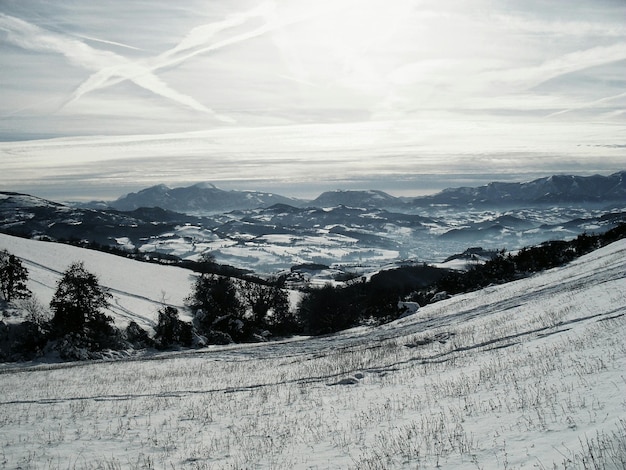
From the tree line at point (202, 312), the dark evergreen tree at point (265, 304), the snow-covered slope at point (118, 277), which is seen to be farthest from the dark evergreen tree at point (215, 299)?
the snow-covered slope at point (118, 277)

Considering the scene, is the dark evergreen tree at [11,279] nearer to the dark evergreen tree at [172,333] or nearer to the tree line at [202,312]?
the tree line at [202,312]

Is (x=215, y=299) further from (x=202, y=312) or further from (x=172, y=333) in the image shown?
(x=172, y=333)

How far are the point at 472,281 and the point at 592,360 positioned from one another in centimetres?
6900

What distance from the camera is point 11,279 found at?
194 ft

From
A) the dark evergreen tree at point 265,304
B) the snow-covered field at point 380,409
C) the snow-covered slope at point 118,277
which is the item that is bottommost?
the dark evergreen tree at point 265,304

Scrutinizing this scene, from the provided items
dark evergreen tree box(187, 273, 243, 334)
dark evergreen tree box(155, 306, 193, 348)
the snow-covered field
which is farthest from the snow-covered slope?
the snow-covered field

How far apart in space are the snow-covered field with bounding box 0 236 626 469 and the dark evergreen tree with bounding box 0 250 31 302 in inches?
1410

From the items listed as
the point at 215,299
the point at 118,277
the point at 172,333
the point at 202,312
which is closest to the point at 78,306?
the point at 172,333

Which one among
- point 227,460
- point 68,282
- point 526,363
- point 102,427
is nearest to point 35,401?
point 102,427

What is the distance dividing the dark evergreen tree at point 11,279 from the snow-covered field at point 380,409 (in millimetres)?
35821

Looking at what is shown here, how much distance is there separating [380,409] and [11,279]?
60747 millimetres

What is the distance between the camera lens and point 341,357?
29594 mm

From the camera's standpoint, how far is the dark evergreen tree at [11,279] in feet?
193

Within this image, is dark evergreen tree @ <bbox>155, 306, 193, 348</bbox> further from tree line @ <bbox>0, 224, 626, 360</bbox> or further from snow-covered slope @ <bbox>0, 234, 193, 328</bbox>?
snow-covered slope @ <bbox>0, 234, 193, 328</bbox>
